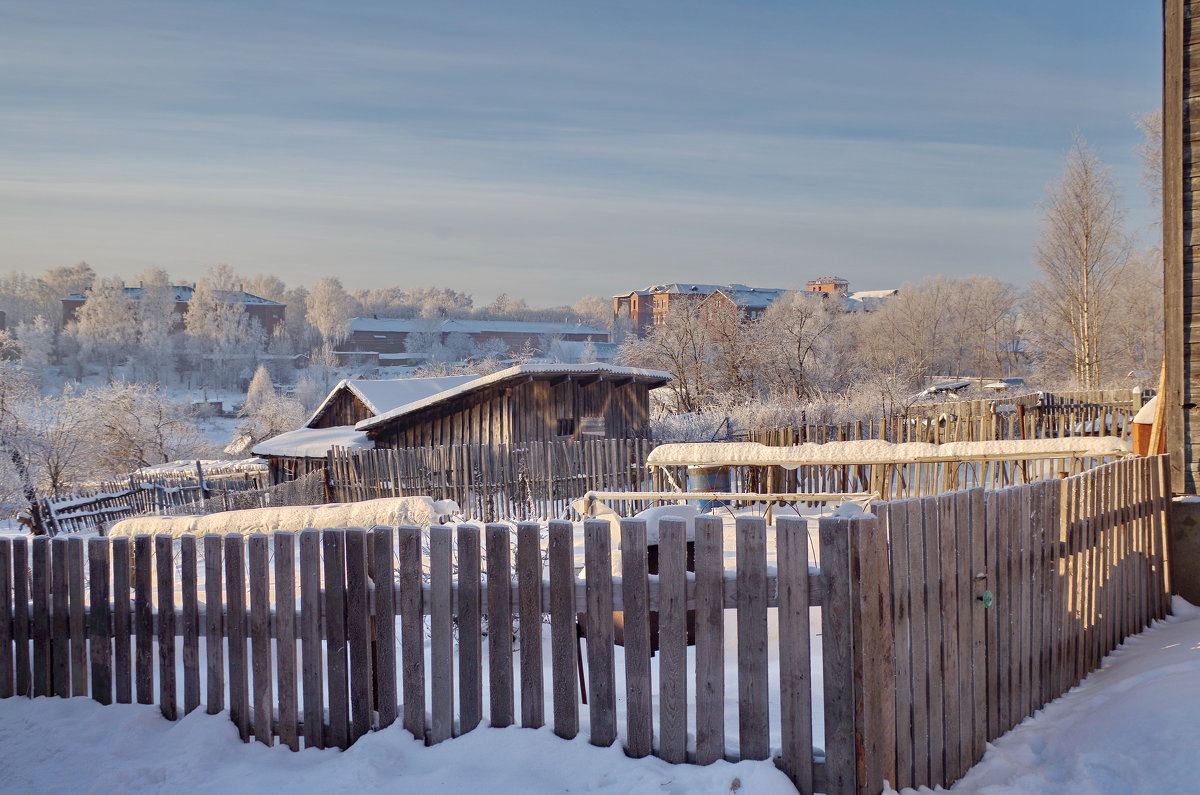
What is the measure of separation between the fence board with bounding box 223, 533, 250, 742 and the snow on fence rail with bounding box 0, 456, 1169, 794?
0.04 ft

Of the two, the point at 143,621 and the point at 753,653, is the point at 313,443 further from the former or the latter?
the point at 753,653

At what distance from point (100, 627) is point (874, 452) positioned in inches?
429

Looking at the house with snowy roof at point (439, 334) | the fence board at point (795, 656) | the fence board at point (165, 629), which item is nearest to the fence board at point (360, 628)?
the fence board at point (165, 629)

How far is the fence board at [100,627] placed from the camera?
14.6 feet

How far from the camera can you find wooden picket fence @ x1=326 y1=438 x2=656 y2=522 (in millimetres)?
17531

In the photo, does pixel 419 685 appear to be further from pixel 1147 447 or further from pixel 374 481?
pixel 374 481

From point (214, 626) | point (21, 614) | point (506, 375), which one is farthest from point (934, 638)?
point (506, 375)

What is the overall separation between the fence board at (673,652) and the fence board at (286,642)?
1807mm

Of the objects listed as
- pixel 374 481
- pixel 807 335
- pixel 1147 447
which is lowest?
pixel 374 481

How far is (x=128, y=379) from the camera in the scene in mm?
105000

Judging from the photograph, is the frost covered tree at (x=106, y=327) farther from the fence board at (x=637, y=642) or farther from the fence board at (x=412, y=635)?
the fence board at (x=637, y=642)

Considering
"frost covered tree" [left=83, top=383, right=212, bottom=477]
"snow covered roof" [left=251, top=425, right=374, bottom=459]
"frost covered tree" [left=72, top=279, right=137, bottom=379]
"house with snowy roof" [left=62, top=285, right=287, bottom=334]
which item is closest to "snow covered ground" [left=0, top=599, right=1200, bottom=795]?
"snow covered roof" [left=251, top=425, right=374, bottom=459]

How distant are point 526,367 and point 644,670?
1986 centimetres

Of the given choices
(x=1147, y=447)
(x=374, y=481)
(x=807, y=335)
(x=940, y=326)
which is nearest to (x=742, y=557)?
(x=1147, y=447)
